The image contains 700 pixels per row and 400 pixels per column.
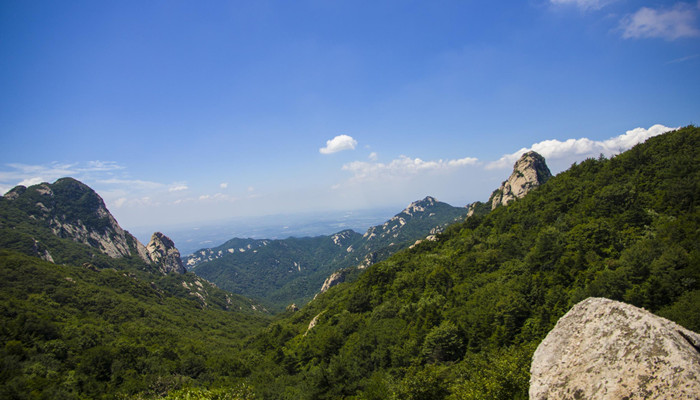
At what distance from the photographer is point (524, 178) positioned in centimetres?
9062

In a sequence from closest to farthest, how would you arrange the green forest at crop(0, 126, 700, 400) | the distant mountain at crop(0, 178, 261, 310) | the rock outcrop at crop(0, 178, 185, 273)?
the green forest at crop(0, 126, 700, 400), the distant mountain at crop(0, 178, 261, 310), the rock outcrop at crop(0, 178, 185, 273)

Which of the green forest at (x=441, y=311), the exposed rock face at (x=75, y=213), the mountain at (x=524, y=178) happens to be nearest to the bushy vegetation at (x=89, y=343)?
the green forest at (x=441, y=311)

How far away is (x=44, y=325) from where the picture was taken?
147 ft

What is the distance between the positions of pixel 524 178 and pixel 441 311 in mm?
67344

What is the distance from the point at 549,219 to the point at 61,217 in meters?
202

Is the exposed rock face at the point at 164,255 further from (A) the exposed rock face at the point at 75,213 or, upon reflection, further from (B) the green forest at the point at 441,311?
(B) the green forest at the point at 441,311

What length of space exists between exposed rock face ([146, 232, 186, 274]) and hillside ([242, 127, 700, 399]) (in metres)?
120

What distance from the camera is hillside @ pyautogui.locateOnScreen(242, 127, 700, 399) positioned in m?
25.0

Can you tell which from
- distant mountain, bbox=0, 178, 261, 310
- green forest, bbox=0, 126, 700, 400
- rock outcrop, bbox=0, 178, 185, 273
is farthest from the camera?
rock outcrop, bbox=0, 178, 185, 273

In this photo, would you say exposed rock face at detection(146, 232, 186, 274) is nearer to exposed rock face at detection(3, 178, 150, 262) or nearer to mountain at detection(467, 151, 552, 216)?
exposed rock face at detection(3, 178, 150, 262)

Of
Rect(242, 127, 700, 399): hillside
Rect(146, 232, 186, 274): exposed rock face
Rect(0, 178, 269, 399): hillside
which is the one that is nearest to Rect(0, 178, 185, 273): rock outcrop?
Rect(146, 232, 186, 274): exposed rock face

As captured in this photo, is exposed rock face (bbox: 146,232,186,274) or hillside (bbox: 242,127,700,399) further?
exposed rock face (bbox: 146,232,186,274)

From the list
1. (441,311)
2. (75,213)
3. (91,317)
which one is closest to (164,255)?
(75,213)

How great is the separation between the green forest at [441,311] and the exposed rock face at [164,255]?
275 ft
